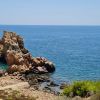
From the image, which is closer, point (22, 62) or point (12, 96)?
point (12, 96)

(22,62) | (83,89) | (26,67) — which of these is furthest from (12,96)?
(22,62)

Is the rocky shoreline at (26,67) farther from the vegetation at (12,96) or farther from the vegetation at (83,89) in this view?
the vegetation at (83,89)

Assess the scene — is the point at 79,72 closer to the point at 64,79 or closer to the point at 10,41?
the point at 64,79

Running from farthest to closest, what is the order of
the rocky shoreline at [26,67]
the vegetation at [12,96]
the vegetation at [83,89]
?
the rocky shoreline at [26,67], the vegetation at [12,96], the vegetation at [83,89]

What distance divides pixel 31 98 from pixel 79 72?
30.3 meters

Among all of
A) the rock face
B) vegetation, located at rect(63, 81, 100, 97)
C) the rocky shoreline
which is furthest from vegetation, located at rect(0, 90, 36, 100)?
the rock face

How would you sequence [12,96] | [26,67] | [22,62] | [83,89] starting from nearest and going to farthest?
[83,89] → [12,96] → [26,67] → [22,62]

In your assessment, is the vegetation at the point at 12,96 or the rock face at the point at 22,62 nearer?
the vegetation at the point at 12,96

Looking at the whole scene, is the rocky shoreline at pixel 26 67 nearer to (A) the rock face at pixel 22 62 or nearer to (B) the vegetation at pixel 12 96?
(A) the rock face at pixel 22 62

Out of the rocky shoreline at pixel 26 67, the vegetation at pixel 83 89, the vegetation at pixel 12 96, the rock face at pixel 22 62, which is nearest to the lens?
the vegetation at pixel 83 89

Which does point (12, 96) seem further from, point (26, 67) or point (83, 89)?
point (26, 67)

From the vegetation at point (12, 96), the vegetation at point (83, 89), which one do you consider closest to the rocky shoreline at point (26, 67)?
the vegetation at point (12, 96)

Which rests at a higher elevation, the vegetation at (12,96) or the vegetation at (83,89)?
the vegetation at (83,89)

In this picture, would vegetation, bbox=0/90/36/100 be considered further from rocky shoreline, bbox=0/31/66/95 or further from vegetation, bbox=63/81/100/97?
rocky shoreline, bbox=0/31/66/95
